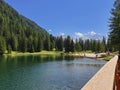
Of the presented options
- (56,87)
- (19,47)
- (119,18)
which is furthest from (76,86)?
(19,47)

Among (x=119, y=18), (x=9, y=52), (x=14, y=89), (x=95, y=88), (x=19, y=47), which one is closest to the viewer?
(x=95, y=88)

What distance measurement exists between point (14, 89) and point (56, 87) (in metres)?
5.68

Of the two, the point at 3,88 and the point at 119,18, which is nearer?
the point at 3,88

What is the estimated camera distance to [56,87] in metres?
33.4

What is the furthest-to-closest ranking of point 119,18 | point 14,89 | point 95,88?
1. point 119,18
2. point 14,89
3. point 95,88

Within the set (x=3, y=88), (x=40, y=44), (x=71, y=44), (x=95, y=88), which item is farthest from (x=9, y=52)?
(x=95, y=88)

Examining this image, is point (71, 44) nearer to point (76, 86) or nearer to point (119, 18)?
point (119, 18)

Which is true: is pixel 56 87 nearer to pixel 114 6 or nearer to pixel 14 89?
pixel 14 89

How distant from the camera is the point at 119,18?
5809cm

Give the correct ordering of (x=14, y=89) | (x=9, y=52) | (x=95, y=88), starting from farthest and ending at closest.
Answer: (x=9, y=52)
(x=14, y=89)
(x=95, y=88)

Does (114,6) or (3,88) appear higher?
(114,6)

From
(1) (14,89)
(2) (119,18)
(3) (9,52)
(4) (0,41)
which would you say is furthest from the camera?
(3) (9,52)

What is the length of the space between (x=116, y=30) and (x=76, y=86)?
101 ft

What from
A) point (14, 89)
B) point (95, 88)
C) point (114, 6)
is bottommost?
point (14, 89)
